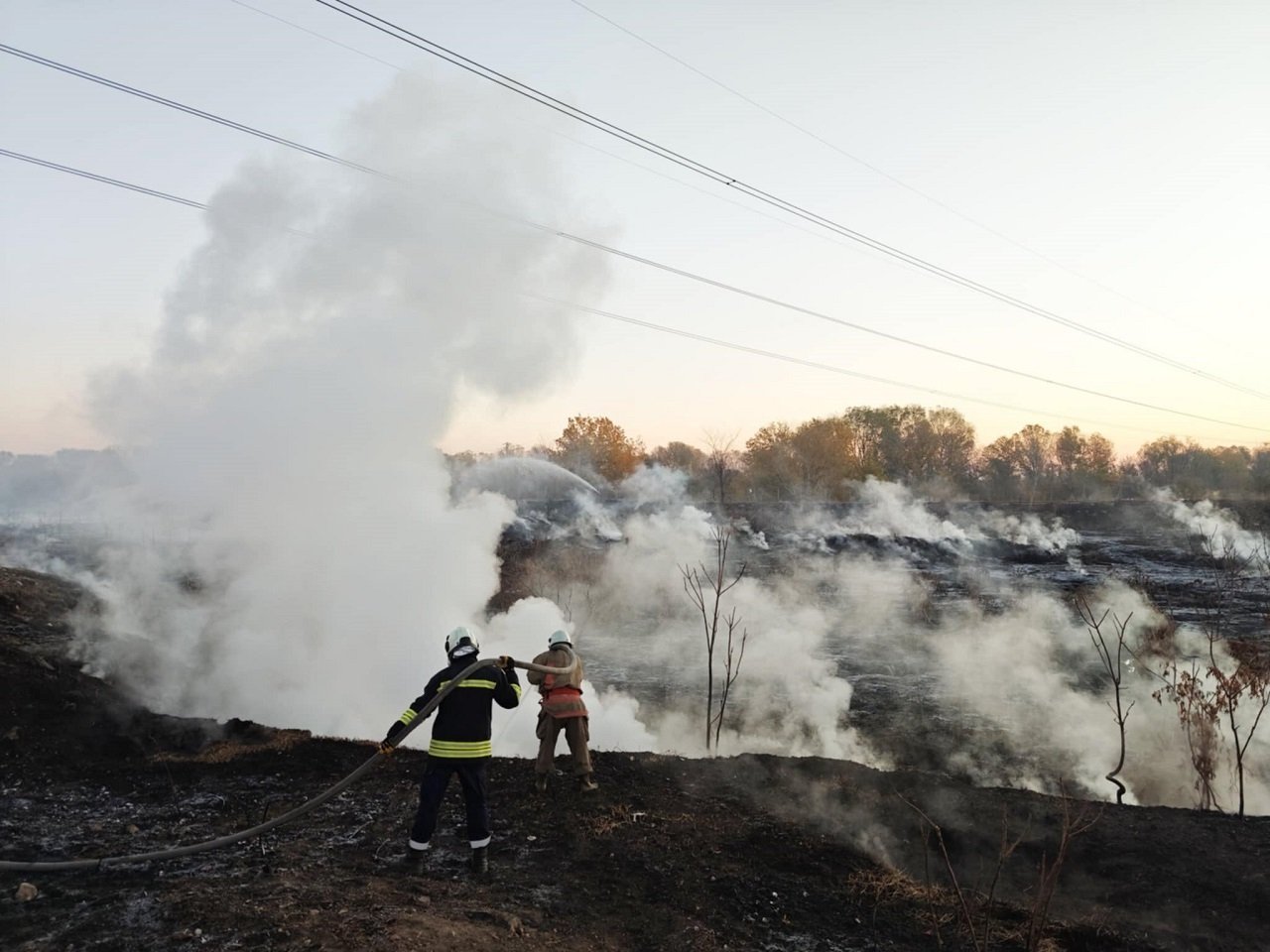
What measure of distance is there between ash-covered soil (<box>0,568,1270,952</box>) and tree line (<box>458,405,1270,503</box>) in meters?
47.6

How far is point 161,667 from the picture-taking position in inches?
476

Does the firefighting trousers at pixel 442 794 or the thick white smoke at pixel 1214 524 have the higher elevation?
the thick white smoke at pixel 1214 524

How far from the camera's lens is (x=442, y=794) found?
5.61 m

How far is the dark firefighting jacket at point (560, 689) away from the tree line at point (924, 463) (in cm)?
4801

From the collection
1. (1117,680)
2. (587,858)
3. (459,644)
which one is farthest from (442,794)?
(1117,680)

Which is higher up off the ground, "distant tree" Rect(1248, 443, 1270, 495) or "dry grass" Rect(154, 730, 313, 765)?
"distant tree" Rect(1248, 443, 1270, 495)

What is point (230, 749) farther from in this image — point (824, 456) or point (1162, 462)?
point (1162, 462)

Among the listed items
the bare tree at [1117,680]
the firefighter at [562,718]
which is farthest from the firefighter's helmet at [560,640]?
the bare tree at [1117,680]

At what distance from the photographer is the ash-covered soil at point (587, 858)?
4.86m

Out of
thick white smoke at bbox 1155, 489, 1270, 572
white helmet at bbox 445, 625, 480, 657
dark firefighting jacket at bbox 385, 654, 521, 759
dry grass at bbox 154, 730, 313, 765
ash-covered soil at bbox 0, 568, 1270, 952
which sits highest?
thick white smoke at bbox 1155, 489, 1270, 572

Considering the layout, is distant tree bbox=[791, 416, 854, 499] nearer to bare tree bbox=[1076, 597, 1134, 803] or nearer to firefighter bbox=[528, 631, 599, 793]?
bare tree bbox=[1076, 597, 1134, 803]

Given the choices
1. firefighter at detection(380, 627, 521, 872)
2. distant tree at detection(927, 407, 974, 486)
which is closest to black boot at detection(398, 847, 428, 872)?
firefighter at detection(380, 627, 521, 872)

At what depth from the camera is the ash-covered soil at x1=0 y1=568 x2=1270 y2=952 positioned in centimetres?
486

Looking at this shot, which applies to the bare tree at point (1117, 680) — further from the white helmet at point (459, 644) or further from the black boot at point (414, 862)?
the black boot at point (414, 862)
